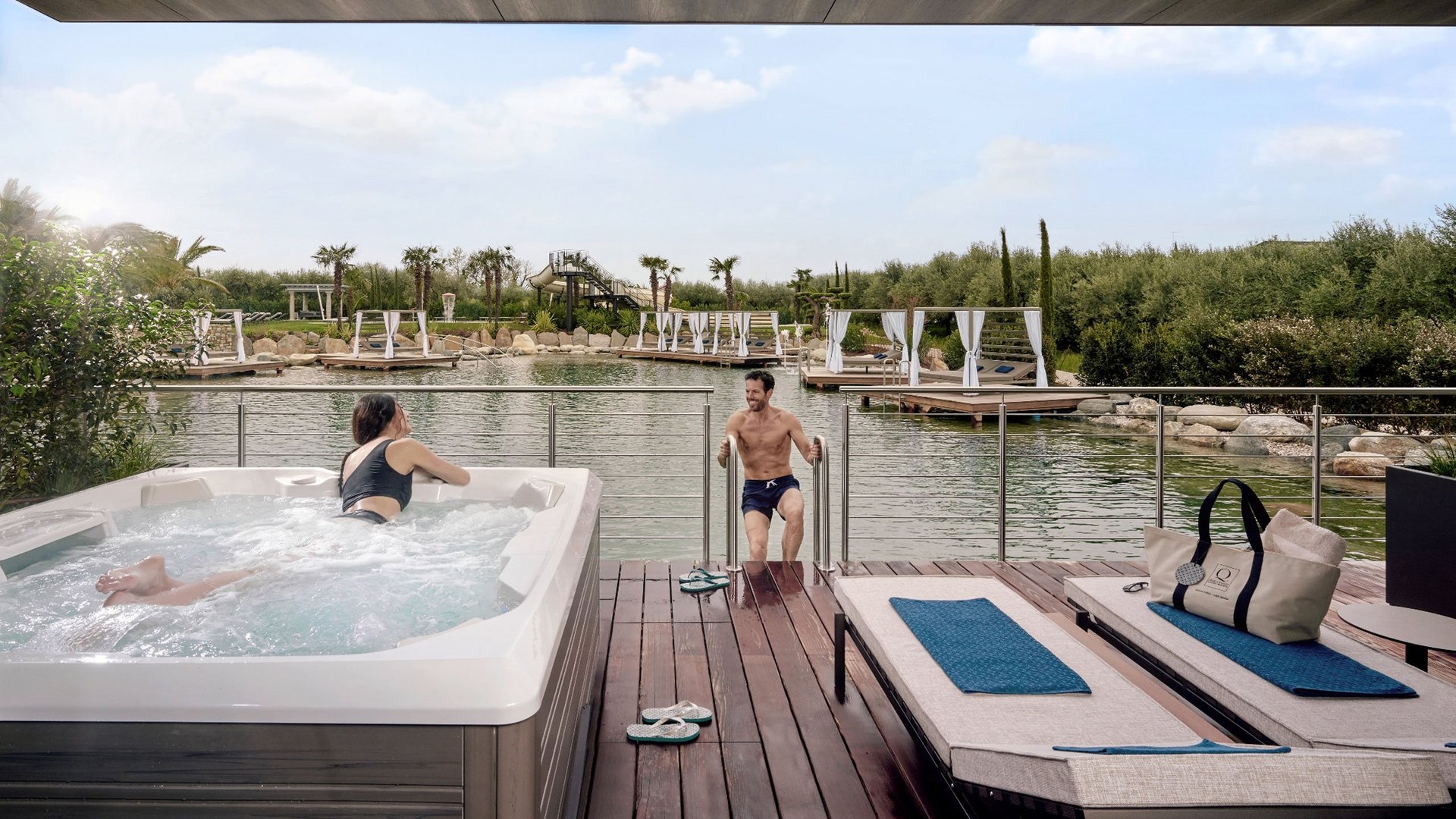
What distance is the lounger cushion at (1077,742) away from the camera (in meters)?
0.95

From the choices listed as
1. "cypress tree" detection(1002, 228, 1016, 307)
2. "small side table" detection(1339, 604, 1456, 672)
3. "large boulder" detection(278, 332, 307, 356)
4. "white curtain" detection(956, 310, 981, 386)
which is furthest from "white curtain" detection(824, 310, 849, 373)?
"large boulder" detection(278, 332, 307, 356)

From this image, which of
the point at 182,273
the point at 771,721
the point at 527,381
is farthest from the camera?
the point at 182,273

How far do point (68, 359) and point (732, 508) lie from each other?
2571 mm

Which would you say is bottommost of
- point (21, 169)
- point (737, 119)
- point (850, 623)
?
point (850, 623)

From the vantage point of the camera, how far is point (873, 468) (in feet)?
26.8

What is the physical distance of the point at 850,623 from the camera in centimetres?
196

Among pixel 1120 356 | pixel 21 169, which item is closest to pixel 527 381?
pixel 1120 356

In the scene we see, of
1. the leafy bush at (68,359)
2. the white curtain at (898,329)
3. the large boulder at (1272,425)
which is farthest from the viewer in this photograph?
the white curtain at (898,329)

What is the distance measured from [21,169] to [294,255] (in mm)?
28367

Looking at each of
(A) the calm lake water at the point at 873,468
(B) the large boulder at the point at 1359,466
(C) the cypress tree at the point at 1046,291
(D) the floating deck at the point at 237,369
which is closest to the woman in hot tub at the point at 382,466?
(A) the calm lake water at the point at 873,468

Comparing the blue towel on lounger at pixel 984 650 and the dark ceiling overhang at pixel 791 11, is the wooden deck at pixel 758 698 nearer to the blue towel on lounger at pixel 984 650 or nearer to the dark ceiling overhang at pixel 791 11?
the blue towel on lounger at pixel 984 650

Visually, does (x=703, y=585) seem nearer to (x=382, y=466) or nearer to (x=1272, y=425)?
(x=382, y=466)

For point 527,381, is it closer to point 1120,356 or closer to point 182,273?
point 182,273

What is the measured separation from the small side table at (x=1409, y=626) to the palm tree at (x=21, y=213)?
13.6ft
